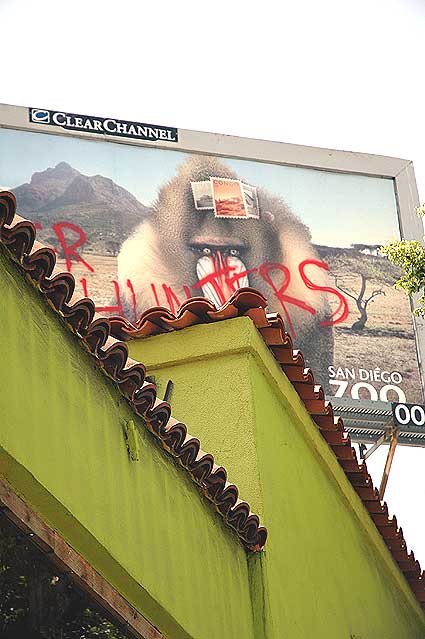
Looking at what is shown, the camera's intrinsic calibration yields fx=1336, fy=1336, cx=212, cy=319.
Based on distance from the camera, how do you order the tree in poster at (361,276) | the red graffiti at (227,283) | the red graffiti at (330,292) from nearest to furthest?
the red graffiti at (227,283), the red graffiti at (330,292), the tree in poster at (361,276)

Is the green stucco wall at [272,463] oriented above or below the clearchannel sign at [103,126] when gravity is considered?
below

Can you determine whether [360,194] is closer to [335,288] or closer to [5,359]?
[335,288]

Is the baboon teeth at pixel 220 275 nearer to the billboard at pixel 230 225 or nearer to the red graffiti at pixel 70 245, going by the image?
the billboard at pixel 230 225

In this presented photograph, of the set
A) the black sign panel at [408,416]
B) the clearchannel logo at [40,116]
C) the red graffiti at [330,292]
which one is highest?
the clearchannel logo at [40,116]

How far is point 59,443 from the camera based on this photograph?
17.4 feet

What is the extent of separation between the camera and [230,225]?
17266mm

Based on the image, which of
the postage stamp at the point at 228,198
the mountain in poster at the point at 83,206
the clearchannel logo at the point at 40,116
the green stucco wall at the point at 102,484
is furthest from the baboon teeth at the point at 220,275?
the green stucco wall at the point at 102,484

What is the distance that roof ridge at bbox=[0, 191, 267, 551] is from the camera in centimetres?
522

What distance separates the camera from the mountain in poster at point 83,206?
54.4 ft

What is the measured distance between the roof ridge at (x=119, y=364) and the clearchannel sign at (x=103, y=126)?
1055 centimetres

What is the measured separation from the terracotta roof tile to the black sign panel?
3.67 metres

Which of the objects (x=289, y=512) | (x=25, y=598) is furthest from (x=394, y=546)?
(x=25, y=598)

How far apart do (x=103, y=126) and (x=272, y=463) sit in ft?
32.8

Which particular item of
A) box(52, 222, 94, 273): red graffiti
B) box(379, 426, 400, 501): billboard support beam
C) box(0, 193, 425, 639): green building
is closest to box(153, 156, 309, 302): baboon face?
box(52, 222, 94, 273): red graffiti
